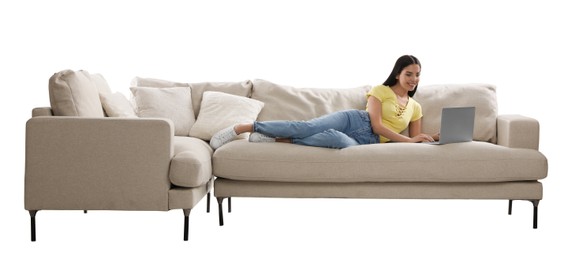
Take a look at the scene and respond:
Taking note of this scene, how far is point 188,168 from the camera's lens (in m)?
4.69

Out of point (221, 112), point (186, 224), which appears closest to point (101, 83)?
point (221, 112)

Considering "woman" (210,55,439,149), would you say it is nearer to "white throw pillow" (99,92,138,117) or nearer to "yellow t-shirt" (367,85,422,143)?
"yellow t-shirt" (367,85,422,143)

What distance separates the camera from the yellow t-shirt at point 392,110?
5.68 m

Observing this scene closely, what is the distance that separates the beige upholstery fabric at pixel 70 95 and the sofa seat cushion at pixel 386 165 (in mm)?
865

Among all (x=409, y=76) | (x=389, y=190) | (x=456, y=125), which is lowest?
(x=389, y=190)

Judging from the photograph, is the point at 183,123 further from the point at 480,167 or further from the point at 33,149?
the point at 480,167

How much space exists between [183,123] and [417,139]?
1.68m

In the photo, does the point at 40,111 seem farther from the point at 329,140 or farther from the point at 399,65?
the point at 399,65

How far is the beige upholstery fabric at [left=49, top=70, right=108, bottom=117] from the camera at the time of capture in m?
4.86

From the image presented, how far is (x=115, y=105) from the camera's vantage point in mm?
5406

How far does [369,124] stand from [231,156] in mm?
1053

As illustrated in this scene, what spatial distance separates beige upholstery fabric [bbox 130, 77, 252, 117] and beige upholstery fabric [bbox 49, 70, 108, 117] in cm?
114

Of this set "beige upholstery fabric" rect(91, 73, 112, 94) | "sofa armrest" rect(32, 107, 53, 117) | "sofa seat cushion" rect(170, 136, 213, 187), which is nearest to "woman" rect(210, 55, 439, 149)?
"sofa seat cushion" rect(170, 136, 213, 187)

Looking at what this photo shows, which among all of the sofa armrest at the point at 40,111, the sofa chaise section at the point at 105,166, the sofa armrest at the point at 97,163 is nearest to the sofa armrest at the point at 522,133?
the sofa chaise section at the point at 105,166
